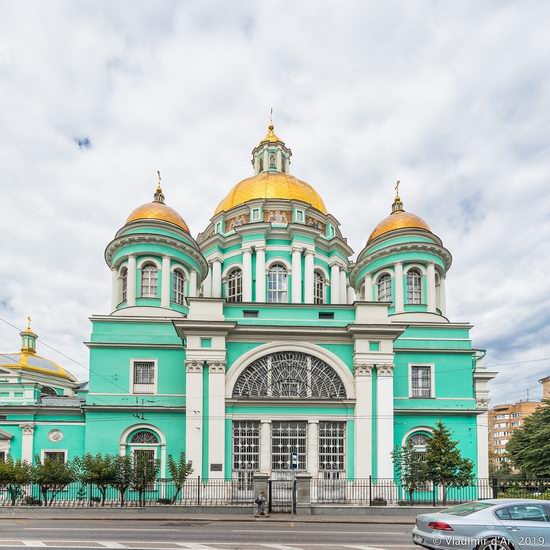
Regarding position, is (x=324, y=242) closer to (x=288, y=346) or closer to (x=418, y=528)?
(x=288, y=346)

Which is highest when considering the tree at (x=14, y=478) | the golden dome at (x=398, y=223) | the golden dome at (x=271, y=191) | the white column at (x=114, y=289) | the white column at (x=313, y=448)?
the golden dome at (x=271, y=191)

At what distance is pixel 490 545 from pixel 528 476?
37192 mm

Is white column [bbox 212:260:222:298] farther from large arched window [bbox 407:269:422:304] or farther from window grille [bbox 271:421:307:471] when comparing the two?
window grille [bbox 271:421:307:471]

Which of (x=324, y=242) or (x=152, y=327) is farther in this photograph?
(x=324, y=242)

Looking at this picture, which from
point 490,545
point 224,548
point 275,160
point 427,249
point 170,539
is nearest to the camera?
point 490,545

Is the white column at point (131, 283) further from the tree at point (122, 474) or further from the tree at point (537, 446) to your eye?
the tree at point (537, 446)

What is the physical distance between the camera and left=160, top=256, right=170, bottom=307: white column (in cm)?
3373

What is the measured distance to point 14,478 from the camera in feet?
82.7

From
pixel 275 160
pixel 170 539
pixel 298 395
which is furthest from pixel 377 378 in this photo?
pixel 275 160

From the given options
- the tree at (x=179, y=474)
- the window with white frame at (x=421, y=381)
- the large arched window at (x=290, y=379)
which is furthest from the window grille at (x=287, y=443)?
the window with white frame at (x=421, y=381)

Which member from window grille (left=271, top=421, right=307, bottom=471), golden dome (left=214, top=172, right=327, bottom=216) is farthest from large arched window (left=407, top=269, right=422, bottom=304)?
window grille (left=271, top=421, right=307, bottom=471)

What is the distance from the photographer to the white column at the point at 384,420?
27.6m

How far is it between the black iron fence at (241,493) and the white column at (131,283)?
977 cm

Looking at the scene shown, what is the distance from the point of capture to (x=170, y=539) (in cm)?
1368
